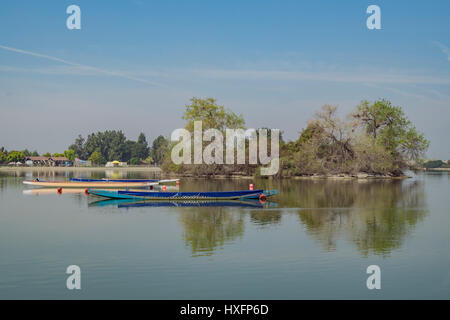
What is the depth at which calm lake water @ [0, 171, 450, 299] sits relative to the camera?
45.5ft

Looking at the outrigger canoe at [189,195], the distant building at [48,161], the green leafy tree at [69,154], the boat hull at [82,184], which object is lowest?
the outrigger canoe at [189,195]

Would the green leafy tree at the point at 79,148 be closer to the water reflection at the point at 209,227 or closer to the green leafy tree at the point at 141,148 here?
the green leafy tree at the point at 141,148

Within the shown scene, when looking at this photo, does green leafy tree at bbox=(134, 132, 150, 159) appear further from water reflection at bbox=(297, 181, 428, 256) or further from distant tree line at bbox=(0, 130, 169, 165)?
water reflection at bbox=(297, 181, 428, 256)

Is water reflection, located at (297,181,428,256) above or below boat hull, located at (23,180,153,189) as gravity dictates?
below

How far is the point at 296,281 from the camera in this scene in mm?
14531

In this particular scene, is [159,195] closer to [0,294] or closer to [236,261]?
[236,261]

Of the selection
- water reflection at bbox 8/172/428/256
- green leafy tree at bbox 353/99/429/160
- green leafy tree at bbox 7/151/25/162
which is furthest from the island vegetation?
green leafy tree at bbox 7/151/25/162

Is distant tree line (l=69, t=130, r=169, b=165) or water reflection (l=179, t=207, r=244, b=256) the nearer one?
water reflection (l=179, t=207, r=244, b=256)

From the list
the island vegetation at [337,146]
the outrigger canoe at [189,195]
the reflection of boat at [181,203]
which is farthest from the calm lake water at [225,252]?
the island vegetation at [337,146]

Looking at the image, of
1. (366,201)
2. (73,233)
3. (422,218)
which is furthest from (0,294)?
(366,201)

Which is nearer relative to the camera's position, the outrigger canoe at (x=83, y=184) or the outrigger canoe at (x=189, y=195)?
the outrigger canoe at (x=189, y=195)

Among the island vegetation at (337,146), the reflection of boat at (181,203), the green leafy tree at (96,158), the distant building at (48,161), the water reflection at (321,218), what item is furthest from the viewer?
the green leafy tree at (96,158)

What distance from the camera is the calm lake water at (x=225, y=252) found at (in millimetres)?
13883
